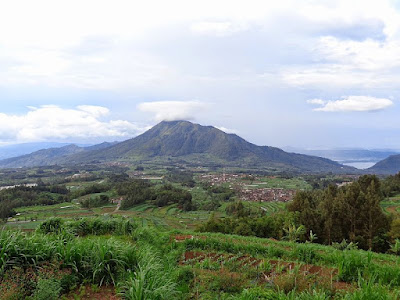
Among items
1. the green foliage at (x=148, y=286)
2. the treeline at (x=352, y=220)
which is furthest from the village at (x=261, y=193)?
the green foliage at (x=148, y=286)

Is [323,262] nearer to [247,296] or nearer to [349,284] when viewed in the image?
[349,284]

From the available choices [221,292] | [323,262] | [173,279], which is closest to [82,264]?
[173,279]

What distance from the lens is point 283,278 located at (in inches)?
207

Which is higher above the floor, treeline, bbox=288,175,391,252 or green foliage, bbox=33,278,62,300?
green foliage, bbox=33,278,62,300

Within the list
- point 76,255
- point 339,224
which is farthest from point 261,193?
point 76,255

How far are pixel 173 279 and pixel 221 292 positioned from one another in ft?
3.40

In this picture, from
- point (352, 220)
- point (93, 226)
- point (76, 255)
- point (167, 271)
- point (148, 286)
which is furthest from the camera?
point (352, 220)

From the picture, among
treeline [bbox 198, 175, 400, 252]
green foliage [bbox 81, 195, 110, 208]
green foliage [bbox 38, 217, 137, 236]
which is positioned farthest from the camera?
green foliage [bbox 81, 195, 110, 208]

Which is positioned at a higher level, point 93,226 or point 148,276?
point 148,276

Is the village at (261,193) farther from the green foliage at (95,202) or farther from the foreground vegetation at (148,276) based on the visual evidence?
the foreground vegetation at (148,276)

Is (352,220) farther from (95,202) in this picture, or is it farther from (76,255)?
(95,202)

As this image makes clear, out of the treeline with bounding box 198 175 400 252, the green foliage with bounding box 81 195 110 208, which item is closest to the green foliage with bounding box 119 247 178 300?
the treeline with bounding box 198 175 400 252

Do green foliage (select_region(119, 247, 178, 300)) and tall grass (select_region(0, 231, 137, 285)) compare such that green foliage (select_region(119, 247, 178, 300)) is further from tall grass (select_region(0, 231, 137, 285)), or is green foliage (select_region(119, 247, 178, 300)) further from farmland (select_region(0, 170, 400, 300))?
tall grass (select_region(0, 231, 137, 285))

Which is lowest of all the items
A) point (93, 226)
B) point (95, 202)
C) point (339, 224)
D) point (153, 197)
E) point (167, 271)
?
point (153, 197)
